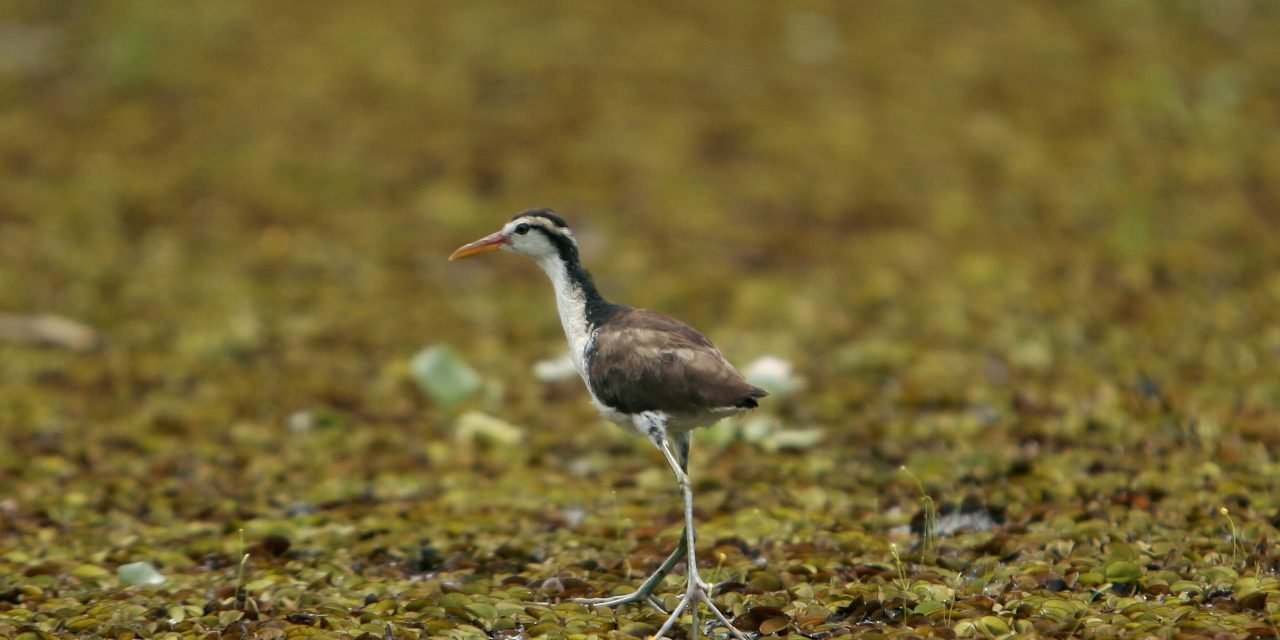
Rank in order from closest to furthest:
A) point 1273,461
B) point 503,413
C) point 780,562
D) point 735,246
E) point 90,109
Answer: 1. point 780,562
2. point 1273,461
3. point 503,413
4. point 735,246
5. point 90,109

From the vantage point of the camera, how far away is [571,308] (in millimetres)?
6297

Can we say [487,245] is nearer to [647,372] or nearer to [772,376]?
[647,372]

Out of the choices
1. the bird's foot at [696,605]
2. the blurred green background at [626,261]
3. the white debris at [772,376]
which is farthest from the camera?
the white debris at [772,376]

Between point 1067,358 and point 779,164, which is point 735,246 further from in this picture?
point 1067,358

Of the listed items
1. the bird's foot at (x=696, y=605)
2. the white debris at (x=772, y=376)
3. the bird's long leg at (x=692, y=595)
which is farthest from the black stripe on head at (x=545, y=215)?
the bird's foot at (x=696, y=605)

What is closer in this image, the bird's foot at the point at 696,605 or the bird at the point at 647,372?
the bird's foot at the point at 696,605

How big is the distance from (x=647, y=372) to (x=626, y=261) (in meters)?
5.23

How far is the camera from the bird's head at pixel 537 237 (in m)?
6.28

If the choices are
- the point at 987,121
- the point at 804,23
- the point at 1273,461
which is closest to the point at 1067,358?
the point at 1273,461

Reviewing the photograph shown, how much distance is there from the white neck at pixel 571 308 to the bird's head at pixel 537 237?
5 centimetres

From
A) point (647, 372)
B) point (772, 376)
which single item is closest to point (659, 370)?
point (647, 372)

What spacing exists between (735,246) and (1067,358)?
9.97 ft

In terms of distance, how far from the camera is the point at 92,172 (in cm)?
1198

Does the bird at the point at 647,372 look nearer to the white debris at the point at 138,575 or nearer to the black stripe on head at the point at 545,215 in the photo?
the black stripe on head at the point at 545,215
